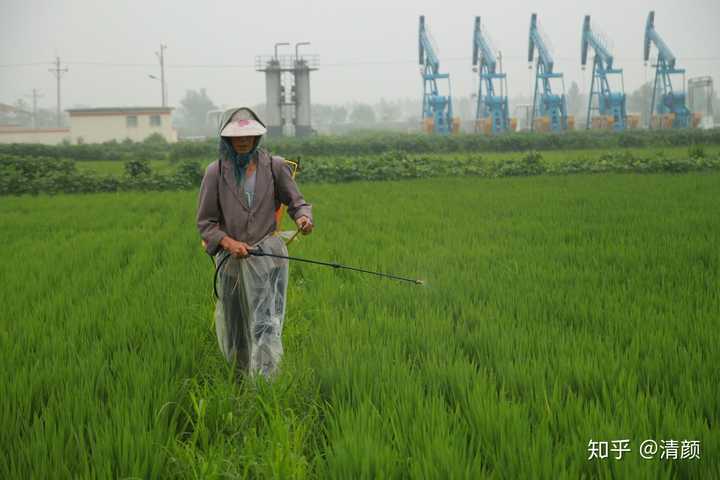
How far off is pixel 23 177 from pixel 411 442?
1385 centimetres

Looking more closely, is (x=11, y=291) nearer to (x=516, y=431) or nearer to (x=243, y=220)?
(x=243, y=220)

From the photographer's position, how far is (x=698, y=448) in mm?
1907

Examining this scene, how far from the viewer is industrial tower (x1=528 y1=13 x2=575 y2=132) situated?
35.4m

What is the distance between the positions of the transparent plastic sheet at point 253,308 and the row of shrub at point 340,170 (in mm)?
11956

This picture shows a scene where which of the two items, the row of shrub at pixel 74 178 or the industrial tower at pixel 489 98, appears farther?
the industrial tower at pixel 489 98

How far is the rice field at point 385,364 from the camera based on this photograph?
1.96 m

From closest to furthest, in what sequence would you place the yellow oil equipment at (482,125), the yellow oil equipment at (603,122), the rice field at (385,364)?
the rice field at (385,364)
the yellow oil equipment at (603,122)
the yellow oil equipment at (482,125)

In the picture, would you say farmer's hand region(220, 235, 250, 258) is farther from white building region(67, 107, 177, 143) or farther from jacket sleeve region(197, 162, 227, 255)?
white building region(67, 107, 177, 143)

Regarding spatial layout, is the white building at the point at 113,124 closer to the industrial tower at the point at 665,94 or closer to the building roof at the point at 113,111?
the building roof at the point at 113,111

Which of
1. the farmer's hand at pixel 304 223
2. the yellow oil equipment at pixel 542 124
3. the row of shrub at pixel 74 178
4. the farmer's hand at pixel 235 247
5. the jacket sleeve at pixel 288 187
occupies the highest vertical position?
the yellow oil equipment at pixel 542 124

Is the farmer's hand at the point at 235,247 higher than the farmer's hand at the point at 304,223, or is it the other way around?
the farmer's hand at the point at 304,223

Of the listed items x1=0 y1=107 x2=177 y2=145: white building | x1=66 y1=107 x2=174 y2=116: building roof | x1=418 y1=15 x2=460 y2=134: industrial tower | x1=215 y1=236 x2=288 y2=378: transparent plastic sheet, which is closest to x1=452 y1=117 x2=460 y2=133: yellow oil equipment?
x1=418 y1=15 x2=460 y2=134: industrial tower

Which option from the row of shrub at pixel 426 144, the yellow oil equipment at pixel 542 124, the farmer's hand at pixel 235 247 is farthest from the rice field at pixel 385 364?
the yellow oil equipment at pixel 542 124

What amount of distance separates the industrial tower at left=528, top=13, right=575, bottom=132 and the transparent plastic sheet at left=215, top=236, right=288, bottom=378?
Result: 109 ft
